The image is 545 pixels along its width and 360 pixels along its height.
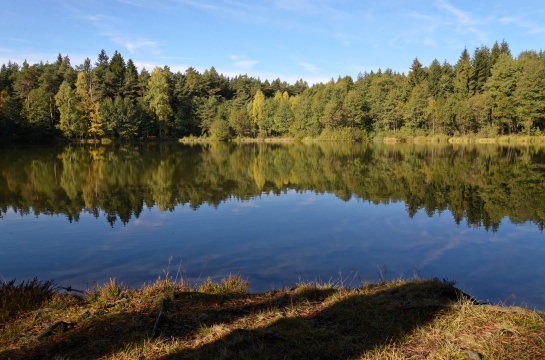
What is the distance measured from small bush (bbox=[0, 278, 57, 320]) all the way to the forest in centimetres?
6618

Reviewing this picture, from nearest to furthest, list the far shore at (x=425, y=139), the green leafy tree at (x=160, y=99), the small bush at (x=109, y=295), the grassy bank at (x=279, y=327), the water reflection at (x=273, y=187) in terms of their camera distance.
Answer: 1. the grassy bank at (x=279, y=327)
2. the small bush at (x=109, y=295)
3. the water reflection at (x=273, y=187)
4. the far shore at (x=425, y=139)
5. the green leafy tree at (x=160, y=99)

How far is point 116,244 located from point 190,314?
23.1 feet

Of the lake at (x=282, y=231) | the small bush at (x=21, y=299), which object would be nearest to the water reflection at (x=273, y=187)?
the lake at (x=282, y=231)

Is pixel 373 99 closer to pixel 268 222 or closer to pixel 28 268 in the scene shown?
pixel 268 222

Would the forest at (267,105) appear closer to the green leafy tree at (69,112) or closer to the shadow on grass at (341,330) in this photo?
the green leafy tree at (69,112)

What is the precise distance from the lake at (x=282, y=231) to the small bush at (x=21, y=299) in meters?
2.03

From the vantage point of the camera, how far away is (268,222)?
47.6ft

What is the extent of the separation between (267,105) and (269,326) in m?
91.4

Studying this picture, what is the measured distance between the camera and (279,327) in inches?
193

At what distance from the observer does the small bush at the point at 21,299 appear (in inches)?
230

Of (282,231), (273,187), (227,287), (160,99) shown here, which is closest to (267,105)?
(160,99)

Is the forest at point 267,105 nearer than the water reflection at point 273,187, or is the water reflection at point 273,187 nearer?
the water reflection at point 273,187

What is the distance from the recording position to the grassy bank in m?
4.25

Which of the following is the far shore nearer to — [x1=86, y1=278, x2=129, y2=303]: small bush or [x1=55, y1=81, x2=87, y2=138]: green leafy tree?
[x1=55, y1=81, x2=87, y2=138]: green leafy tree
